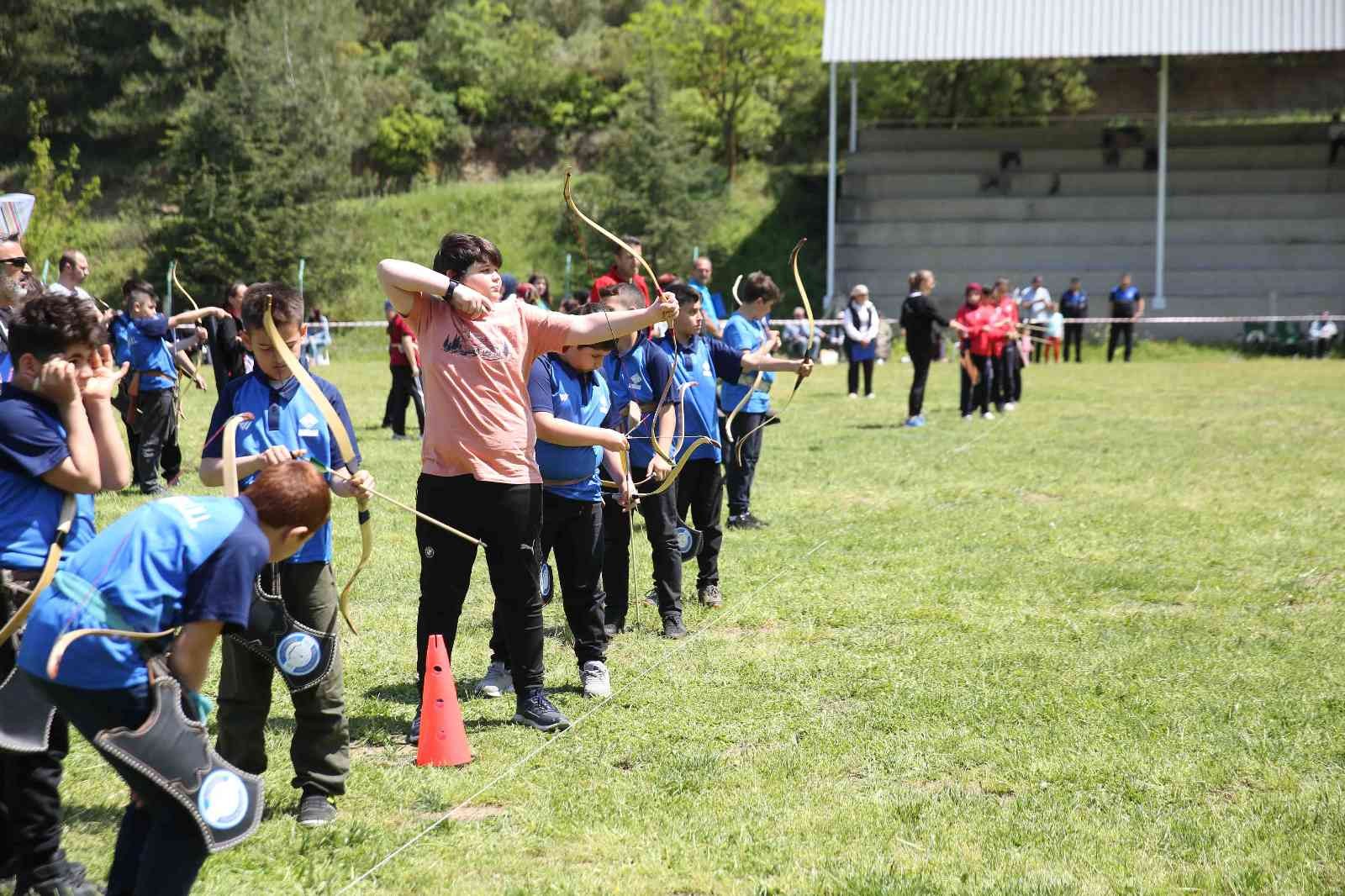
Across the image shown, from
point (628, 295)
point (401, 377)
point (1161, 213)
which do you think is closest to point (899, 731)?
point (628, 295)

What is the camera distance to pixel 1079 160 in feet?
130

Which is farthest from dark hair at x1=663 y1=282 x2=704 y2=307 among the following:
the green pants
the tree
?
the tree

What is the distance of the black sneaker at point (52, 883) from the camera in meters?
4.09

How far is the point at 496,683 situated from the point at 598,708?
545 millimetres

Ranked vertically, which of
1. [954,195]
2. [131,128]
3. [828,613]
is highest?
[131,128]

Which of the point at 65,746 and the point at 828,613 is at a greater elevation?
the point at 65,746

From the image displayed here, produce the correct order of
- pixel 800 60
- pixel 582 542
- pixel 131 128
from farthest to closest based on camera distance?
pixel 131 128, pixel 800 60, pixel 582 542

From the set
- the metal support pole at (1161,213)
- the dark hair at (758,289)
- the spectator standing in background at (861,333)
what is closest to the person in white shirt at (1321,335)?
the metal support pole at (1161,213)

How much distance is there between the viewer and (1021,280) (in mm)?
36625

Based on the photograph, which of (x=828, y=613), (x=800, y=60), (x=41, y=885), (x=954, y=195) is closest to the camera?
(x=41, y=885)

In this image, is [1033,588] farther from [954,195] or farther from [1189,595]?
[954,195]

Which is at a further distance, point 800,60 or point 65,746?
point 800,60

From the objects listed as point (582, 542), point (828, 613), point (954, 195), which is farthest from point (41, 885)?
point (954, 195)

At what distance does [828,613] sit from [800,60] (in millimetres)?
45228
